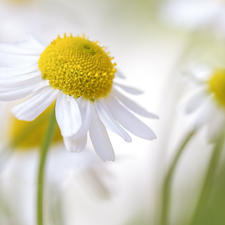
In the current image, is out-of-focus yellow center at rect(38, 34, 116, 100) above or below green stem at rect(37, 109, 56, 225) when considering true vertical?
above

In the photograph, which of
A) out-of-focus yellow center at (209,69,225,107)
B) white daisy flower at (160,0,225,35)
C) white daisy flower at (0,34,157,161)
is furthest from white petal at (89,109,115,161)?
white daisy flower at (160,0,225,35)

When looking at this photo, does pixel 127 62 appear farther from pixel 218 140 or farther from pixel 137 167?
pixel 218 140

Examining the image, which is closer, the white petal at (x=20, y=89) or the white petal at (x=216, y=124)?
the white petal at (x=20, y=89)

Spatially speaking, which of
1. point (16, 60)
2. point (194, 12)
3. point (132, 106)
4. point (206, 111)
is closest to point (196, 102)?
point (206, 111)

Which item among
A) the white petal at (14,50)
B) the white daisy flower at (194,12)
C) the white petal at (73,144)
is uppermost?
the white daisy flower at (194,12)

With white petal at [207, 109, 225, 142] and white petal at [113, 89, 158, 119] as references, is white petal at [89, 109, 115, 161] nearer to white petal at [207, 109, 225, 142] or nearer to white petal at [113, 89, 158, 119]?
white petal at [113, 89, 158, 119]

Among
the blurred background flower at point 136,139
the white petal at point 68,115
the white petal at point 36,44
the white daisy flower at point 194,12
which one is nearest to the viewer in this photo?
the white petal at point 68,115

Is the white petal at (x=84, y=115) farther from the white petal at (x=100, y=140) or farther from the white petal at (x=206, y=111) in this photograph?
the white petal at (x=206, y=111)

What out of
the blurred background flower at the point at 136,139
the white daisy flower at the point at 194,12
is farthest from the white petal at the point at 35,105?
the white daisy flower at the point at 194,12
